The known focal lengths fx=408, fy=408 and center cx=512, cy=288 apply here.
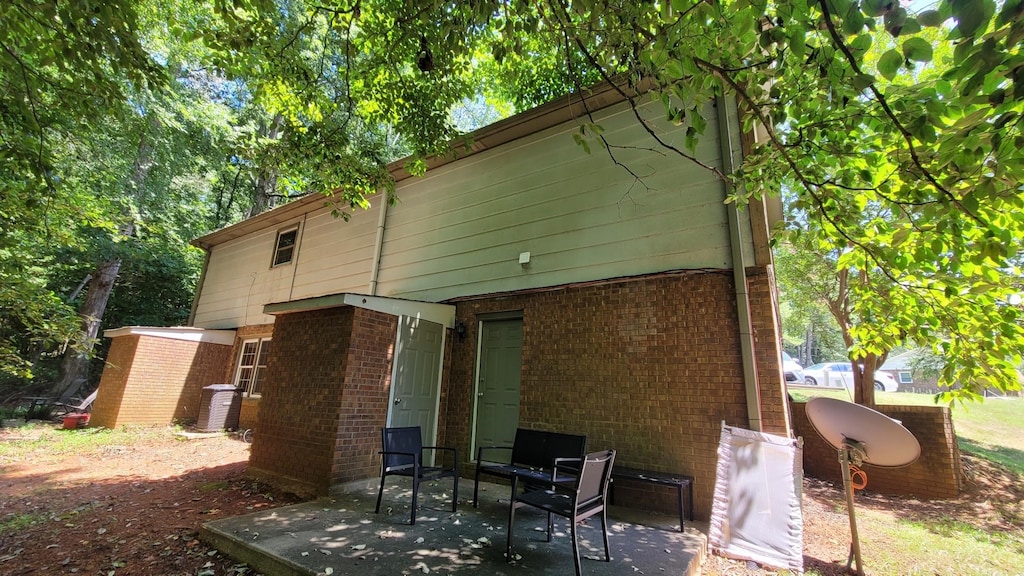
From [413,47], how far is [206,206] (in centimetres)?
1560

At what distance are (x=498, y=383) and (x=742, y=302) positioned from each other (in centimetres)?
368

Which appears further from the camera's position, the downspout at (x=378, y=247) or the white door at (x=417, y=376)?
the downspout at (x=378, y=247)

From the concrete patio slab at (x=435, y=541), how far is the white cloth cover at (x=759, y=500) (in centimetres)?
36

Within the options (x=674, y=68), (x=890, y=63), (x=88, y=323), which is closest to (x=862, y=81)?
(x=890, y=63)

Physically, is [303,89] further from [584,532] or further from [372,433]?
[584,532]

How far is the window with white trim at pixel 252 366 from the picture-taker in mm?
10562

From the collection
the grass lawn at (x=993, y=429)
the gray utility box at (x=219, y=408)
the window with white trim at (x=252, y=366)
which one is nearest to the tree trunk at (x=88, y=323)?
the window with white trim at (x=252, y=366)

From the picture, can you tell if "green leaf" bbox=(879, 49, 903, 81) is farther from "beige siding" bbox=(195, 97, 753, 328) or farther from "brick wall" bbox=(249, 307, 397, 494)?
"brick wall" bbox=(249, 307, 397, 494)

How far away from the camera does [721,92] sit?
110 inches

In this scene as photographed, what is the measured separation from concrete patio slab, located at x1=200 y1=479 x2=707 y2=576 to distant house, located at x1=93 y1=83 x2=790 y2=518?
836 mm

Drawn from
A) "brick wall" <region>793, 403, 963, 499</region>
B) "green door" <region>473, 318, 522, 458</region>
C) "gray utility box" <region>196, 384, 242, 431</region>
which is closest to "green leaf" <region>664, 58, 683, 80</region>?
"green door" <region>473, 318, 522, 458</region>

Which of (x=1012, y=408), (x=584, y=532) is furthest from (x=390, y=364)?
(x=1012, y=408)

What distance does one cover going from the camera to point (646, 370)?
5.16 metres

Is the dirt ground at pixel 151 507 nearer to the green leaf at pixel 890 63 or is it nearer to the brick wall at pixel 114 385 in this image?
the brick wall at pixel 114 385
